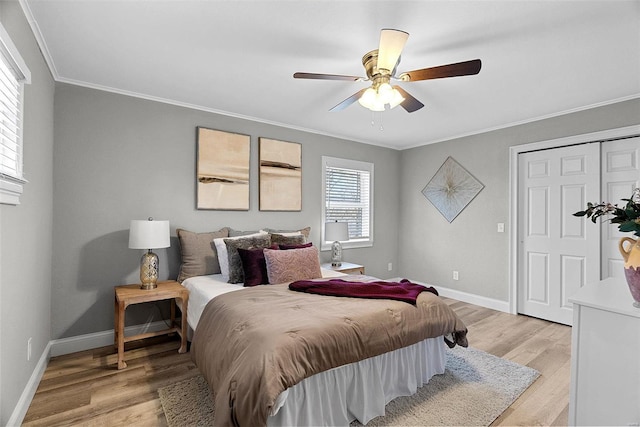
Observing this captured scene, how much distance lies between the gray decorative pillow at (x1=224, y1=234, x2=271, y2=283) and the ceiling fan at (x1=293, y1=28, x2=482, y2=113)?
166 cm

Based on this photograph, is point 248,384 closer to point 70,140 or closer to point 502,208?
point 70,140

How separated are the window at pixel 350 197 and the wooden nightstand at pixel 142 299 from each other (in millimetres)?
2160

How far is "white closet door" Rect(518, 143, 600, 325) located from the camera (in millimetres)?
3410

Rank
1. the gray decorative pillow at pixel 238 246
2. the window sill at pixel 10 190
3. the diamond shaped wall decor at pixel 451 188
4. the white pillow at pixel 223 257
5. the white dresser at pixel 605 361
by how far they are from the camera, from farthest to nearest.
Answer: the diamond shaped wall decor at pixel 451 188 < the white pillow at pixel 223 257 < the gray decorative pillow at pixel 238 246 < the window sill at pixel 10 190 < the white dresser at pixel 605 361

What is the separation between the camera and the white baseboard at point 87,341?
279 centimetres

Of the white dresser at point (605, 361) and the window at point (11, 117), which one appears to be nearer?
the white dresser at point (605, 361)

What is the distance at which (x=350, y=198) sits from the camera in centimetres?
488

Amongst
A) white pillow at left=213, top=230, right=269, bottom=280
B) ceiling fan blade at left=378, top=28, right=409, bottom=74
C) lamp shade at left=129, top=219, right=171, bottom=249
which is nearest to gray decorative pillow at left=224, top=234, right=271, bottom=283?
white pillow at left=213, top=230, right=269, bottom=280

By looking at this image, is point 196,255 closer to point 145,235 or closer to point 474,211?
point 145,235

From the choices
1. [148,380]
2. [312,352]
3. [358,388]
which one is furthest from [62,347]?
[358,388]

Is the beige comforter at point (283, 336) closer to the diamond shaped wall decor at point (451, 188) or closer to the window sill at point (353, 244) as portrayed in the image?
the window sill at point (353, 244)

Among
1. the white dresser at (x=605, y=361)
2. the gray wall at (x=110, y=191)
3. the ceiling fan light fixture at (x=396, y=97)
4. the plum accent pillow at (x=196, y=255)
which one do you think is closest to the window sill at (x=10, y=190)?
the gray wall at (x=110, y=191)

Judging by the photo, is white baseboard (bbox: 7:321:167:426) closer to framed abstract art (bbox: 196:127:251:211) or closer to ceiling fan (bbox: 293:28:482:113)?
framed abstract art (bbox: 196:127:251:211)

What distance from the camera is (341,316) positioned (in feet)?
6.43
